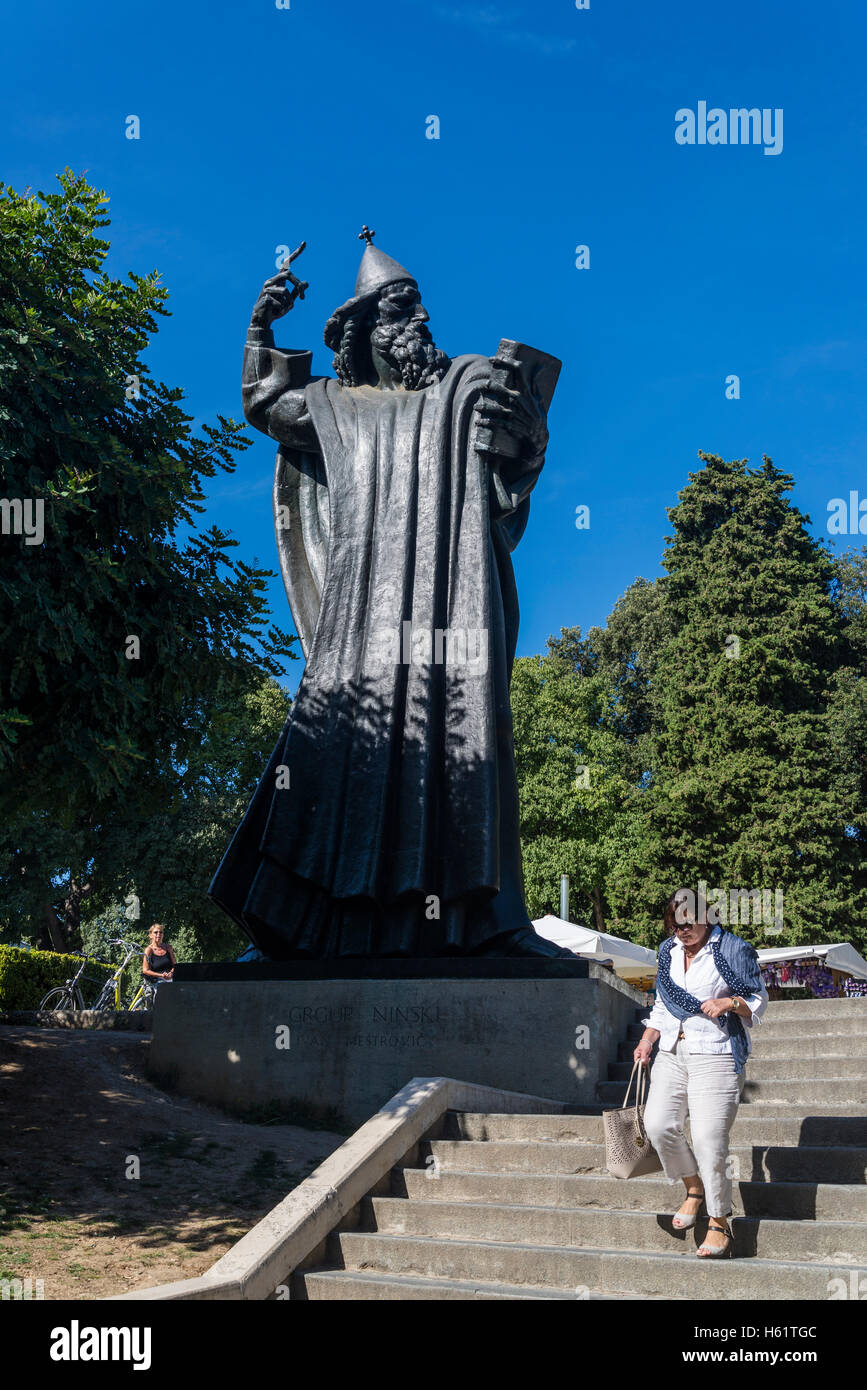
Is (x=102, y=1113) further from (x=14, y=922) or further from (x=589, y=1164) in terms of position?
(x=14, y=922)

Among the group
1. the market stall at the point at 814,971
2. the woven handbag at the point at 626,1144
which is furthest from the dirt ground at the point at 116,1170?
the market stall at the point at 814,971

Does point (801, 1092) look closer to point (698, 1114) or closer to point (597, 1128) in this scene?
point (597, 1128)

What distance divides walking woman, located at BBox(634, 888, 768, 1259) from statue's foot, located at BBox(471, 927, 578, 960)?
3678 mm

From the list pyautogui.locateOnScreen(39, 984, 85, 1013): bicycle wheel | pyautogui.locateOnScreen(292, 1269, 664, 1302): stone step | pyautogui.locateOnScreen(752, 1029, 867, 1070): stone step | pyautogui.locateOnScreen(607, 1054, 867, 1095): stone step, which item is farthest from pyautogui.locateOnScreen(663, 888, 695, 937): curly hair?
pyautogui.locateOnScreen(39, 984, 85, 1013): bicycle wheel

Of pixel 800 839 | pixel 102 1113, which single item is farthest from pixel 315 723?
pixel 800 839

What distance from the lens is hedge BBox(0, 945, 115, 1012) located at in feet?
66.3

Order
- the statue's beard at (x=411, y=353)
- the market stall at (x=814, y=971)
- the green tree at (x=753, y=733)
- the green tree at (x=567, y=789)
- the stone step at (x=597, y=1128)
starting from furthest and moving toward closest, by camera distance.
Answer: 1. the green tree at (x=567, y=789)
2. the green tree at (x=753, y=733)
3. the market stall at (x=814, y=971)
4. the statue's beard at (x=411, y=353)
5. the stone step at (x=597, y=1128)

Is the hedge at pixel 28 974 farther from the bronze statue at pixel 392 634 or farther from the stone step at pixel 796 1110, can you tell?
the stone step at pixel 796 1110

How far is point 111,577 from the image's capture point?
28.9 ft

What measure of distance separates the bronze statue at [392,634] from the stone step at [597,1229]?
3484 millimetres

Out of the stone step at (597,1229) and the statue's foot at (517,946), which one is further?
the statue's foot at (517,946)

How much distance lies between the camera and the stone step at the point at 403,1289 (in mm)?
5118

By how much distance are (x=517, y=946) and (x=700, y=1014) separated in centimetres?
407
